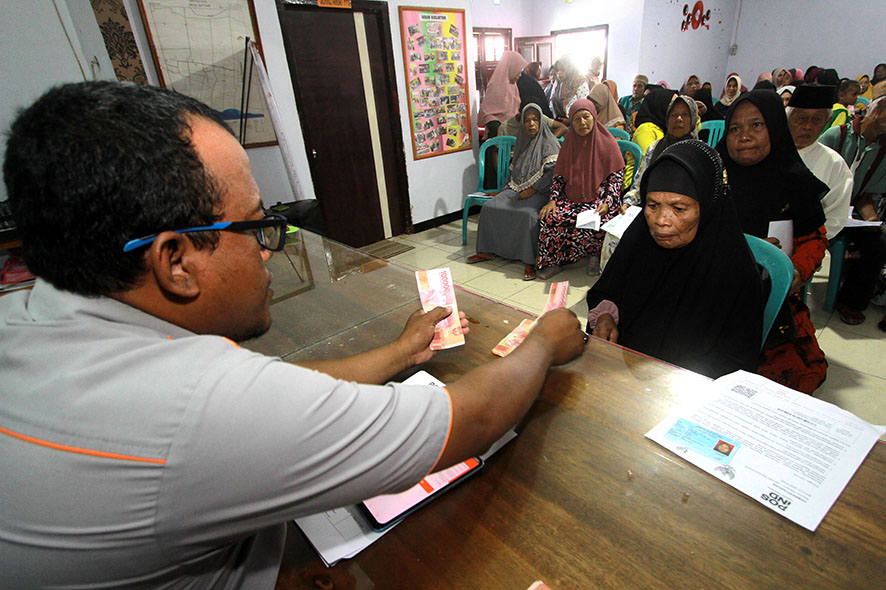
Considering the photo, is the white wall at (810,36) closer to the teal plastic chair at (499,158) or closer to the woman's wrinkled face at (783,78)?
the woman's wrinkled face at (783,78)

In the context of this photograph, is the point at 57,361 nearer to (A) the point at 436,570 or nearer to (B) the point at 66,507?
(B) the point at 66,507

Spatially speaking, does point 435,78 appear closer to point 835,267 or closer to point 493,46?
point 835,267

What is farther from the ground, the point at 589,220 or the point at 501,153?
the point at 501,153

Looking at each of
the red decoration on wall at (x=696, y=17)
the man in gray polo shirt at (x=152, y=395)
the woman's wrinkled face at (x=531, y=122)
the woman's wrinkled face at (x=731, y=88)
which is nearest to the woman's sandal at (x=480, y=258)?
the woman's wrinkled face at (x=531, y=122)

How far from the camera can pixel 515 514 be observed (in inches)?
26.6

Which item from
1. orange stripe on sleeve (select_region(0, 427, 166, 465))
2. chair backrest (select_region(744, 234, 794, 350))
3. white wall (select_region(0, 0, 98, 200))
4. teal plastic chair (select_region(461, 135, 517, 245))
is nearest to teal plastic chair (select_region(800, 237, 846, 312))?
chair backrest (select_region(744, 234, 794, 350))

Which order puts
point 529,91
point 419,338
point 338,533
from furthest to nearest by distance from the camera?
point 529,91 → point 419,338 → point 338,533

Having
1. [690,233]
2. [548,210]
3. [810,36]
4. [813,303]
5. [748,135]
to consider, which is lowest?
[813,303]

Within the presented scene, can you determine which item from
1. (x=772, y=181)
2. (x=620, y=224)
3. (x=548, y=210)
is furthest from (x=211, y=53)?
(x=772, y=181)

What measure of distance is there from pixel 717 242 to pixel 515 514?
3.84 ft

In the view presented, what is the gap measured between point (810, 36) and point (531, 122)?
903 centimetres

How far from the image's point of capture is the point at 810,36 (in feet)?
28.4

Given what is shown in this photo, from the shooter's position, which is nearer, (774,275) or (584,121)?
(774,275)

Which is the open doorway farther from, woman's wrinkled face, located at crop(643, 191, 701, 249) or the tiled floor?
woman's wrinkled face, located at crop(643, 191, 701, 249)
